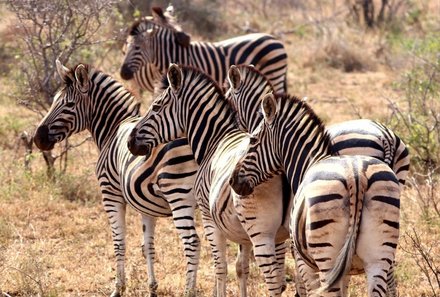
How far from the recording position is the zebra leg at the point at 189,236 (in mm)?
6500

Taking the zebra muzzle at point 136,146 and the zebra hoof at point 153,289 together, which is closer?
the zebra muzzle at point 136,146

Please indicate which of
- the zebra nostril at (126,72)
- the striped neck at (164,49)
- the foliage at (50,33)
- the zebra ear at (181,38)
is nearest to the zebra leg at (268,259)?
the foliage at (50,33)

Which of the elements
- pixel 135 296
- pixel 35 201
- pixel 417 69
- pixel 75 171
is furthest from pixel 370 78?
pixel 135 296

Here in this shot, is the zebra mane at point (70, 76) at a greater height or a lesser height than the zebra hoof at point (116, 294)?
greater

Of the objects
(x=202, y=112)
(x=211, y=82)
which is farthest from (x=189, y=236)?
(x=211, y=82)

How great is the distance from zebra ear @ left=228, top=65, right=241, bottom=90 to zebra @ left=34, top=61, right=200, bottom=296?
2.44 feet

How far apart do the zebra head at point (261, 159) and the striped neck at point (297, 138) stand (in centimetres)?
4

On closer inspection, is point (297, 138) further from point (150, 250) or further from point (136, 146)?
point (150, 250)

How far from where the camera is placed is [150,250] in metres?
7.18

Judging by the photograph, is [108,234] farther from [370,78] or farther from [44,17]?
[370,78]

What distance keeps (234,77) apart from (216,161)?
1.14m

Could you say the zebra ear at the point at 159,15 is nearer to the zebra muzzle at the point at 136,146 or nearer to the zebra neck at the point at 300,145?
the zebra muzzle at the point at 136,146

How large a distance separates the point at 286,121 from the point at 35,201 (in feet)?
15.2

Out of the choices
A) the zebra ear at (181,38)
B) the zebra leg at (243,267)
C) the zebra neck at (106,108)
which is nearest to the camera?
the zebra leg at (243,267)
